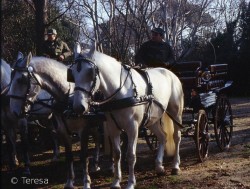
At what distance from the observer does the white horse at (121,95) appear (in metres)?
4.81

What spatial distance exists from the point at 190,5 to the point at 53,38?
16.6 m

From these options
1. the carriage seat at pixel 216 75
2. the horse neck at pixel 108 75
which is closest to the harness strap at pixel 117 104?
the horse neck at pixel 108 75

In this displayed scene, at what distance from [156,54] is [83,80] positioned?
3086mm

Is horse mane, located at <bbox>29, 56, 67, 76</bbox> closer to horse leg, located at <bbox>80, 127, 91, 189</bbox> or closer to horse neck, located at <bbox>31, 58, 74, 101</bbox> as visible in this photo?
horse neck, located at <bbox>31, 58, 74, 101</bbox>

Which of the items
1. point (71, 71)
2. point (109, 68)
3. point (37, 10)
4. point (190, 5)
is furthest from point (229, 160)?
point (190, 5)

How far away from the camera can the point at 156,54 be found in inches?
300

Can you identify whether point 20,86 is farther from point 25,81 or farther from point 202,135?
point 202,135

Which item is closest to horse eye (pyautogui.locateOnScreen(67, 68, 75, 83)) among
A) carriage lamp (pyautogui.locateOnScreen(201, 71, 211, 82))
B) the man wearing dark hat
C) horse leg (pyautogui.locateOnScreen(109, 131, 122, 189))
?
horse leg (pyautogui.locateOnScreen(109, 131, 122, 189))

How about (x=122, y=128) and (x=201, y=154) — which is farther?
(x=201, y=154)

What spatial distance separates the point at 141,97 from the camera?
5.55 meters

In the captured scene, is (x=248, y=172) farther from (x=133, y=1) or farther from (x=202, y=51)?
(x=202, y=51)

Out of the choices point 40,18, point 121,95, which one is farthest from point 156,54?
point 40,18

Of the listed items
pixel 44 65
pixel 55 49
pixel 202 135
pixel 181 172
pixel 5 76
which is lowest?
pixel 181 172

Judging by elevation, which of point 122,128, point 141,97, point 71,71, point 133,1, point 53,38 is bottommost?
point 122,128
